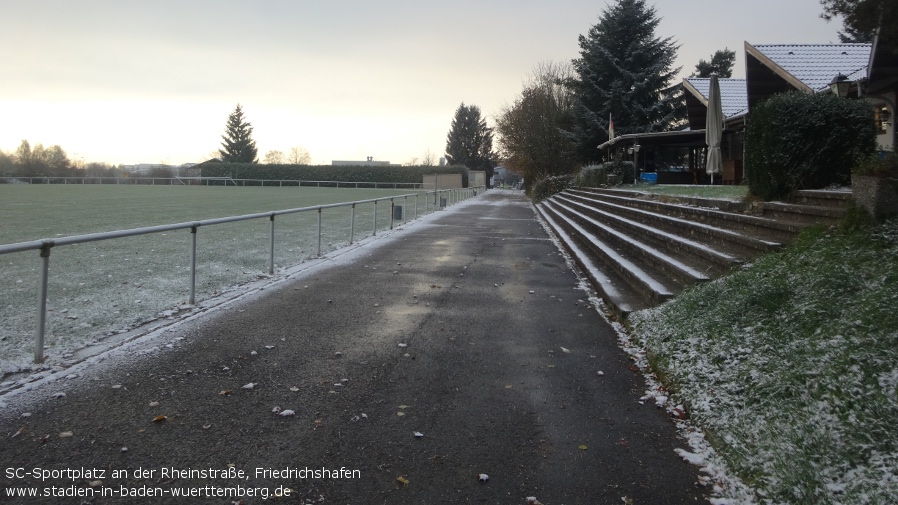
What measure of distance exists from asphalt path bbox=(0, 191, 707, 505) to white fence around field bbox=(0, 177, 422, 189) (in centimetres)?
6301

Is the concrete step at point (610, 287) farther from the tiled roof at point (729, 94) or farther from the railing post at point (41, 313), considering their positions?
the tiled roof at point (729, 94)

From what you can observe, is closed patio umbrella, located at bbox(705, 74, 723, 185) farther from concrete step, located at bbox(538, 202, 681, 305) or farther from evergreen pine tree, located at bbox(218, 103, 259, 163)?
evergreen pine tree, located at bbox(218, 103, 259, 163)

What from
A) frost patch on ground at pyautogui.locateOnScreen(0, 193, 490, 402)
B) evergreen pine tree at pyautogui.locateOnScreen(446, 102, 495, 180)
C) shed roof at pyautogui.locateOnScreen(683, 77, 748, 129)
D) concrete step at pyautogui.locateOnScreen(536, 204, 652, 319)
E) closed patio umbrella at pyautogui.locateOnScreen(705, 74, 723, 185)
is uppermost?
evergreen pine tree at pyautogui.locateOnScreen(446, 102, 495, 180)

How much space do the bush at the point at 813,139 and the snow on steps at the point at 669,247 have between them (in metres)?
0.71

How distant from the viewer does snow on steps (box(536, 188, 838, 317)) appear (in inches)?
262

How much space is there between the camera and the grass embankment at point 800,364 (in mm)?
2779

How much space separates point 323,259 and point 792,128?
7627 millimetres

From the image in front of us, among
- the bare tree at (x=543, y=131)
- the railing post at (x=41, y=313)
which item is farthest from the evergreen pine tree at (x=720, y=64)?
the railing post at (x=41, y=313)

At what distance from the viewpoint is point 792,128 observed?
7234 millimetres

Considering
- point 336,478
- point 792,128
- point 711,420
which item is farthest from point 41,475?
point 792,128

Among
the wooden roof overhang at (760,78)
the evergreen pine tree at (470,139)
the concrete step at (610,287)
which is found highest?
the evergreen pine tree at (470,139)

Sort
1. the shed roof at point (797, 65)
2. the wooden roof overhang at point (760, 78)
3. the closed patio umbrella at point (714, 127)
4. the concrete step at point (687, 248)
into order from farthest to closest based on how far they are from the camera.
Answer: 1. the wooden roof overhang at point (760, 78)
2. the shed roof at point (797, 65)
3. the closed patio umbrella at point (714, 127)
4. the concrete step at point (687, 248)

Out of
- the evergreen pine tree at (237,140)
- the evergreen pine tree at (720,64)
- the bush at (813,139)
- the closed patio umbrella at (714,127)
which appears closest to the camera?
the bush at (813,139)

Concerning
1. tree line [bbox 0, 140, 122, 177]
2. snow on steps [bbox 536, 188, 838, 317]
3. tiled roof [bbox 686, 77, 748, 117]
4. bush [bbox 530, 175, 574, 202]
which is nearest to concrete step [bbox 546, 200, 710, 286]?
snow on steps [bbox 536, 188, 838, 317]
